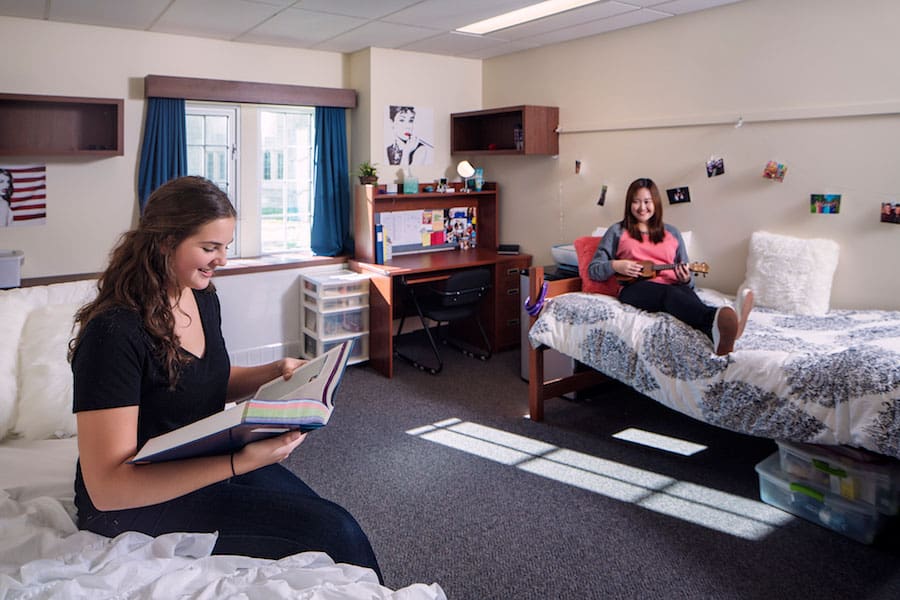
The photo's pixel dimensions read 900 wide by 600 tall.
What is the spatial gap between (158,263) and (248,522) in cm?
64

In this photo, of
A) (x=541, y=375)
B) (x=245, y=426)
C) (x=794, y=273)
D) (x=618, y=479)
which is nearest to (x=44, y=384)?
(x=245, y=426)

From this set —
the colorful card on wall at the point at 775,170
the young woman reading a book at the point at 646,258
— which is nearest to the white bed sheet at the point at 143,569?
the young woman reading a book at the point at 646,258

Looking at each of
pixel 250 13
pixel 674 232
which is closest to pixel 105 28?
pixel 250 13

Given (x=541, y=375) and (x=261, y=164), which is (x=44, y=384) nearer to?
(x=541, y=375)

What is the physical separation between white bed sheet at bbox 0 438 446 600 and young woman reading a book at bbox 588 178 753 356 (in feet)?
7.70

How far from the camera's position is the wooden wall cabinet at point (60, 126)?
405 cm

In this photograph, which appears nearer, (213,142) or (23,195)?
(23,195)

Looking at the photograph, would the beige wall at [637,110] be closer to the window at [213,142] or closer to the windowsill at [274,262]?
the window at [213,142]

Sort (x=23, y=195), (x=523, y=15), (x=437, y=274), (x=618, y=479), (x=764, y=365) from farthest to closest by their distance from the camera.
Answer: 1. (x=437, y=274)
2. (x=523, y=15)
3. (x=23, y=195)
4. (x=618, y=479)
5. (x=764, y=365)

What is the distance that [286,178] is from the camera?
205 inches

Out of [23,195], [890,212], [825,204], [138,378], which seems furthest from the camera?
[23,195]

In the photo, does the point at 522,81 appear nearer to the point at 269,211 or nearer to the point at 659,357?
the point at 269,211

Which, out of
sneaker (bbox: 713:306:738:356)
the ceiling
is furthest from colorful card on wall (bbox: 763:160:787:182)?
sneaker (bbox: 713:306:738:356)

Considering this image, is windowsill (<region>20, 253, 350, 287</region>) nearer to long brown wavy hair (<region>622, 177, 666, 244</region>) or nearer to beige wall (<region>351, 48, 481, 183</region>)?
beige wall (<region>351, 48, 481, 183</region>)
